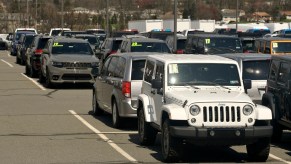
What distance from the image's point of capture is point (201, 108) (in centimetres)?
1130

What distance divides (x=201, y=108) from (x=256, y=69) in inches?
204

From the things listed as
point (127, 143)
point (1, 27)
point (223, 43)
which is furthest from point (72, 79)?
point (1, 27)

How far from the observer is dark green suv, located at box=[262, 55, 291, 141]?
13250 mm

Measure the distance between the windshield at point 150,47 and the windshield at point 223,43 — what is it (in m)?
2.66

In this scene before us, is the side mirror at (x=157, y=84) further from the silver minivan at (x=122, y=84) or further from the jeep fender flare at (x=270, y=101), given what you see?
the silver minivan at (x=122, y=84)

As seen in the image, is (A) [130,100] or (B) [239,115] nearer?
(B) [239,115]

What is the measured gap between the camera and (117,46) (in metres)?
32.8

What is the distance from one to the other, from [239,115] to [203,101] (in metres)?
0.59

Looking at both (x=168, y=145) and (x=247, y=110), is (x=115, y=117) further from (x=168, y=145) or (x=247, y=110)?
(x=247, y=110)

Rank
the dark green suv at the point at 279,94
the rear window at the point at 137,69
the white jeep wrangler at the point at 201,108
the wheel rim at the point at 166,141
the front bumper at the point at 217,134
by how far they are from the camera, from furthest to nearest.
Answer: the rear window at the point at 137,69
the dark green suv at the point at 279,94
the wheel rim at the point at 166,141
the white jeep wrangler at the point at 201,108
the front bumper at the point at 217,134

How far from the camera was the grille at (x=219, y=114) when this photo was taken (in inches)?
444

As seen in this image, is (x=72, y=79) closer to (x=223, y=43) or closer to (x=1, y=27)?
(x=223, y=43)

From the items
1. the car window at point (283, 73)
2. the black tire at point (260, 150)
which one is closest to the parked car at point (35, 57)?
the car window at point (283, 73)

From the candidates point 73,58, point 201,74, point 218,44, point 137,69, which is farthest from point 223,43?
point 201,74
